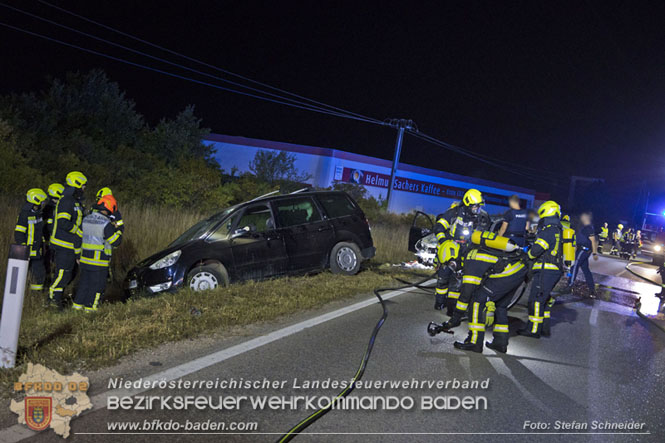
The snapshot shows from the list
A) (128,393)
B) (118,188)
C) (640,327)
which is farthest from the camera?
(118,188)

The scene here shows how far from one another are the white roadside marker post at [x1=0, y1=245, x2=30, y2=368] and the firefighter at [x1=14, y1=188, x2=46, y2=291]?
3771 millimetres

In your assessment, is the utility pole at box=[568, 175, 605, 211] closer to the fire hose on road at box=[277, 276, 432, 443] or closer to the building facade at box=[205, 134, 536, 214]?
the building facade at box=[205, 134, 536, 214]

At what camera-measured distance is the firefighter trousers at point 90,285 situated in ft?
22.7

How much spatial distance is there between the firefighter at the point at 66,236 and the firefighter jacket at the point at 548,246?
19.8 ft

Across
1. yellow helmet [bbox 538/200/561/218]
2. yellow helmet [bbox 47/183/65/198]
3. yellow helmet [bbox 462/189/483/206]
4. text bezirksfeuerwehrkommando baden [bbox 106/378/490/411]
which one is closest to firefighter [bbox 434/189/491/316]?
yellow helmet [bbox 462/189/483/206]

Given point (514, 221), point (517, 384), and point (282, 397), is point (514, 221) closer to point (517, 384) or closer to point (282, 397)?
point (517, 384)

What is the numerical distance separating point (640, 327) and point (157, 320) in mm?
7406

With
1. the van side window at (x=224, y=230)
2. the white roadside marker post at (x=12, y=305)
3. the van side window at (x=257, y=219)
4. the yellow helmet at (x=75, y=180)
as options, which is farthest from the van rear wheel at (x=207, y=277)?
the white roadside marker post at (x=12, y=305)

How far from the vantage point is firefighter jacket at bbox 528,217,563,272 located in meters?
5.82

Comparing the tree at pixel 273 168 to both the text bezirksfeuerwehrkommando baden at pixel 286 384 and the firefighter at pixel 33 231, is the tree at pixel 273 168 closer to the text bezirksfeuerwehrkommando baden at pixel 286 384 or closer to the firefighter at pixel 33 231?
the firefighter at pixel 33 231

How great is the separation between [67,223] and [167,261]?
1466 mm

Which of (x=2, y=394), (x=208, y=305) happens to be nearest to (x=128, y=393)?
(x=2, y=394)

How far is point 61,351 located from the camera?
4.46 meters

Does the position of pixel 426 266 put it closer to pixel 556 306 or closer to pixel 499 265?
pixel 556 306
